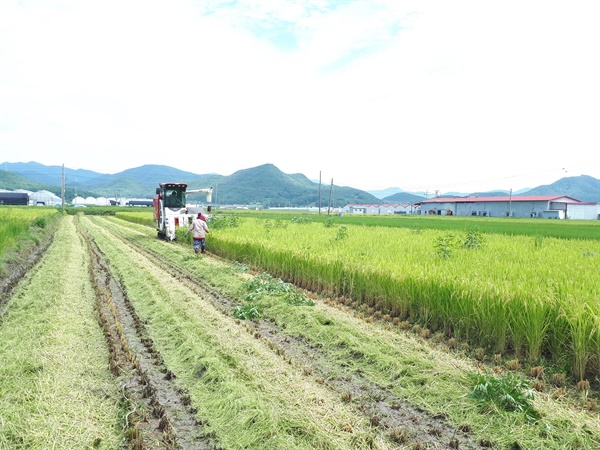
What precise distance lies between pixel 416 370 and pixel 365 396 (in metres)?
0.83

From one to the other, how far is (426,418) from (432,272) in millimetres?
3203

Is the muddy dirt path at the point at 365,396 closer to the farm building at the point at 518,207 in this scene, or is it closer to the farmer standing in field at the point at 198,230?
the farmer standing in field at the point at 198,230

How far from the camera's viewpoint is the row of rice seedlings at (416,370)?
337cm

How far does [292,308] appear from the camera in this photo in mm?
6969

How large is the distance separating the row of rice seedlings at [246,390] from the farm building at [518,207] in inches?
2971

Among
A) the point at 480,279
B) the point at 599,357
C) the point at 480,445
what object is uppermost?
the point at 480,279

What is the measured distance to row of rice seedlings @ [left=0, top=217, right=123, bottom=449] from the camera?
10.7ft

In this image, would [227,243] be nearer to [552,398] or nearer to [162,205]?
[162,205]

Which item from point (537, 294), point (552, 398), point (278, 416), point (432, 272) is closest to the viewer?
point (278, 416)

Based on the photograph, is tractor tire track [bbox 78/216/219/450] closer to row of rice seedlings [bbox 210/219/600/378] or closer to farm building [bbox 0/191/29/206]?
row of rice seedlings [bbox 210/219/600/378]

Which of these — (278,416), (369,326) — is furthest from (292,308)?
(278,416)

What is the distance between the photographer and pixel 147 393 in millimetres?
4062

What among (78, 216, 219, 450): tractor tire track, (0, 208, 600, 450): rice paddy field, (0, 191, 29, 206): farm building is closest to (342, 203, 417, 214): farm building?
(0, 191, 29, 206): farm building

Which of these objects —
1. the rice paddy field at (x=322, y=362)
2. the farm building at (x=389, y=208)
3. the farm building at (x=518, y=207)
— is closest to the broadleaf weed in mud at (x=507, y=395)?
the rice paddy field at (x=322, y=362)
